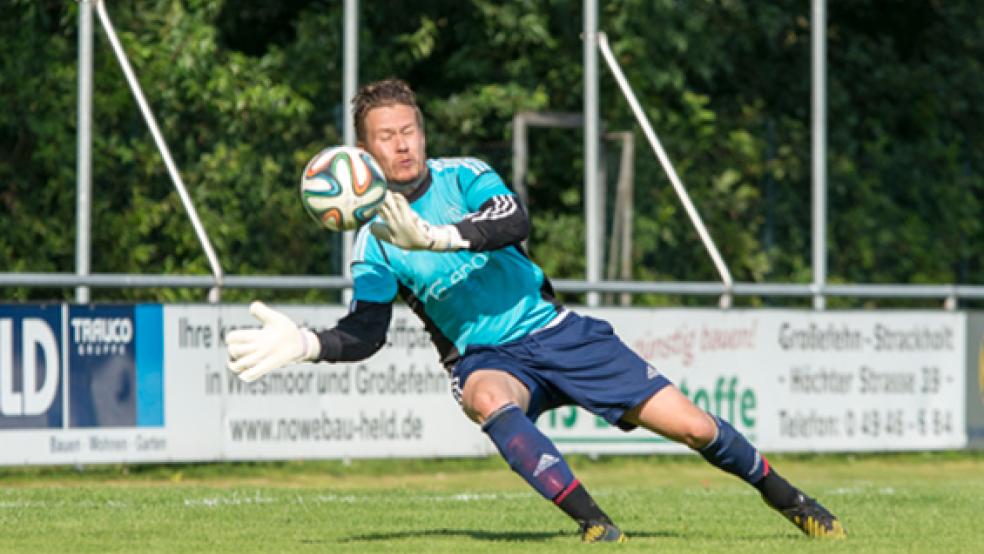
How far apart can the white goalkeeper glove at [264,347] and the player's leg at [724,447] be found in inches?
52.2

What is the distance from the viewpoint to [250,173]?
1622cm

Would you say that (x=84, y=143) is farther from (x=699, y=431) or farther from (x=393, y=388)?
(x=699, y=431)

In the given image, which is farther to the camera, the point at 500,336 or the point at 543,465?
the point at 500,336

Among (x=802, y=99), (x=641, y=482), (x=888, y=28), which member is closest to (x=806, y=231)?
(x=802, y=99)

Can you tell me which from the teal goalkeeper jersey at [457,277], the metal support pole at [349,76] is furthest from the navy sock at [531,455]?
the metal support pole at [349,76]

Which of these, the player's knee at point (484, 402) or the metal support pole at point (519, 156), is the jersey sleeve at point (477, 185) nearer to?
the player's knee at point (484, 402)

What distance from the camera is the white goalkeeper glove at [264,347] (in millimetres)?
6969

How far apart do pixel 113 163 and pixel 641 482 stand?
190 inches

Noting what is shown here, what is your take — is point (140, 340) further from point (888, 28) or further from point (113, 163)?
point (888, 28)

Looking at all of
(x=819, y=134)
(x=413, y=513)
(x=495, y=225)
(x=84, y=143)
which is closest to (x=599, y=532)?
(x=495, y=225)

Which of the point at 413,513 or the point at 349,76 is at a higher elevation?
the point at 349,76

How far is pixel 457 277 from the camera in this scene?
24.6ft

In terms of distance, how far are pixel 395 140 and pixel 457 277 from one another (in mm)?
574

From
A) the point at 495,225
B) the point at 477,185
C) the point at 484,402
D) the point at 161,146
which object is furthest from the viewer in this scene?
the point at 161,146
